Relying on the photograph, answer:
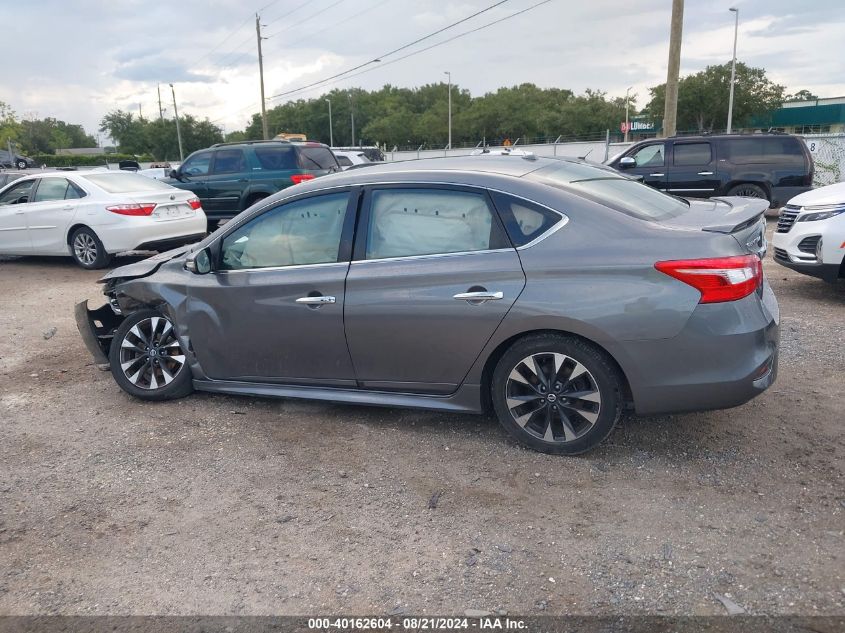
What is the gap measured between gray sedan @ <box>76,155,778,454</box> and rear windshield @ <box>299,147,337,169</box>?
8549 millimetres

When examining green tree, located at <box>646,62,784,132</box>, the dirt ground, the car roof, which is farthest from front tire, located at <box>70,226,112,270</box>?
green tree, located at <box>646,62,784,132</box>

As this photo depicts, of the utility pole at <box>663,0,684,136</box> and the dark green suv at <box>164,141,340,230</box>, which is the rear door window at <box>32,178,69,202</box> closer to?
the dark green suv at <box>164,141,340,230</box>

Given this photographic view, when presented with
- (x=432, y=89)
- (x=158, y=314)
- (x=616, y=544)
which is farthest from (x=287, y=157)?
(x=432, y=89)

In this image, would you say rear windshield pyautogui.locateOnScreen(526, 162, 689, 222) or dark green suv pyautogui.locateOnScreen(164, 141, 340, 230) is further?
dark green suv pyautogui.locateOnScreen(164, 141, 340, 230)

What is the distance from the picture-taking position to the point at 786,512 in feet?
10.6

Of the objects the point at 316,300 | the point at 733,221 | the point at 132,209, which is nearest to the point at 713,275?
the point at 733,221

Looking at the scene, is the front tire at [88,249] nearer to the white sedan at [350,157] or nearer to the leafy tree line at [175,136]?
the white sedan at [350,157]

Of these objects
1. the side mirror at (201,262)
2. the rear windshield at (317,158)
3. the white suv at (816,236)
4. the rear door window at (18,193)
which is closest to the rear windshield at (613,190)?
the side mirror at (201,262)

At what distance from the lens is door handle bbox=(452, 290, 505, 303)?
146 inches

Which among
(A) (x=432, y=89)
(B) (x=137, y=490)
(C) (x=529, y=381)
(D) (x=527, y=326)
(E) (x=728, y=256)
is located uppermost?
(A) (x=432, y=89)

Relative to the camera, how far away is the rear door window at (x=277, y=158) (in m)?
12.9

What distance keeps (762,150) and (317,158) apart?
8.61 m

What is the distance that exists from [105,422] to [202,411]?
2.11 ft

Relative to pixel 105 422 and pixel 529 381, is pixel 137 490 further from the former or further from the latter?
pixel 529 381
